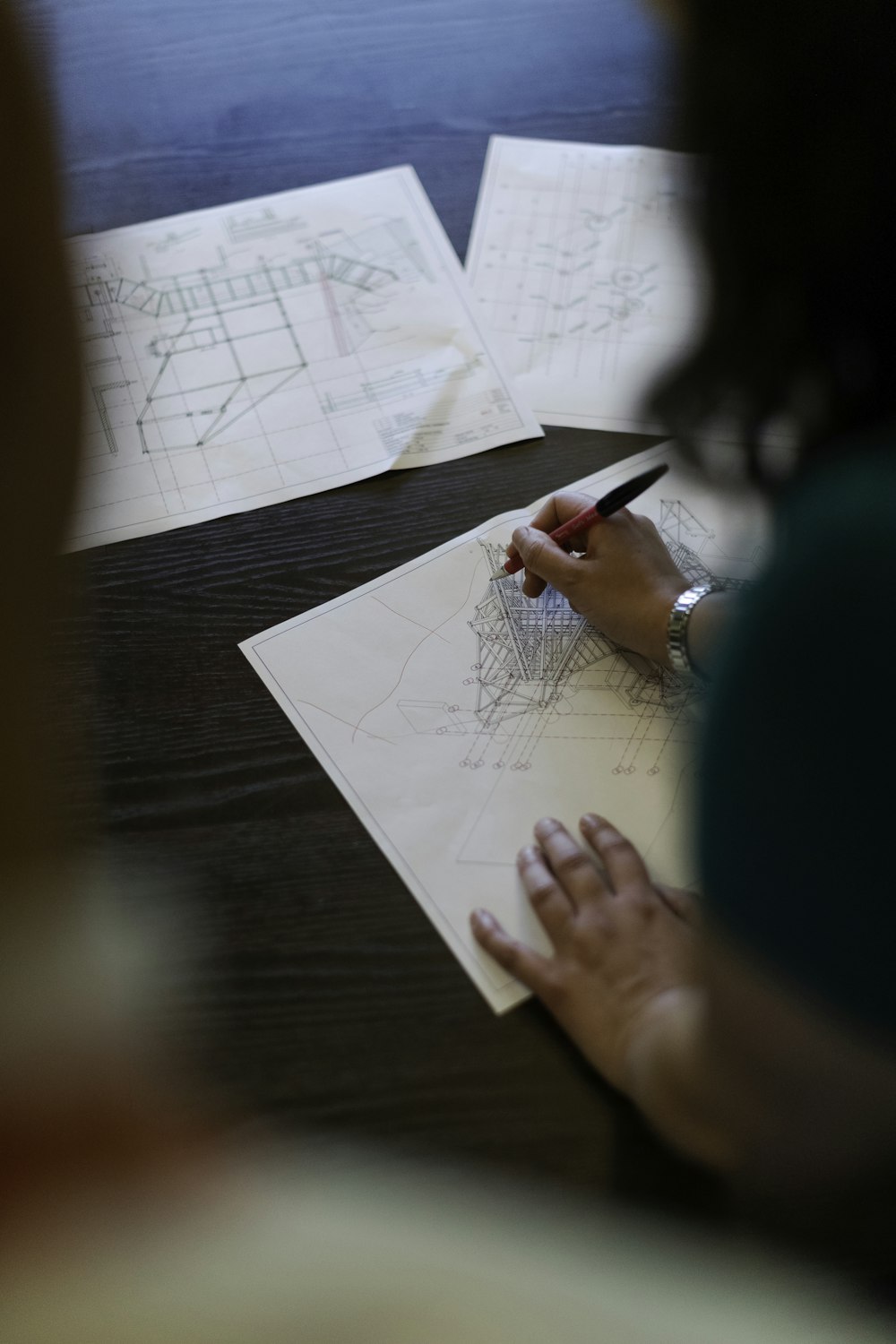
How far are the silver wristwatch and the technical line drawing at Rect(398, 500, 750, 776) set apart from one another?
16 millimetres

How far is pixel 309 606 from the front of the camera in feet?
2.63

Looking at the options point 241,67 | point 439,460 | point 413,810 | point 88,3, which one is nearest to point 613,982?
point 413,810

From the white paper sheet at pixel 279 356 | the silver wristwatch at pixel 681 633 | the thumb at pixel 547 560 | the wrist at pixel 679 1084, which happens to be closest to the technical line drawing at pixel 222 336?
the white paper sheet at pixel 279 356

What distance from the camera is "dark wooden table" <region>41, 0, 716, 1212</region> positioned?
60cm

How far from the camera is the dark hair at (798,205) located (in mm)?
462

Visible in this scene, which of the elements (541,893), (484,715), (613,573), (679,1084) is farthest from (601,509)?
(679,1084)

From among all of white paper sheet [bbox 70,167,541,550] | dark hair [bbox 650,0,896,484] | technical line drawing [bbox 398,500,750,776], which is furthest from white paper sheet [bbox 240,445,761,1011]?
dark hair [bbox 650,0,896,484]

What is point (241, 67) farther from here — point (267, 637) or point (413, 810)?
point (413, 810)

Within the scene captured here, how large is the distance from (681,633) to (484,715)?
0.16 metres

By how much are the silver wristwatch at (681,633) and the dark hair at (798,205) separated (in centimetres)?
23

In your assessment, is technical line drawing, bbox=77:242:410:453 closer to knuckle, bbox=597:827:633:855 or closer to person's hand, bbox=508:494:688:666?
person's hand, bbox=508:494:688:666

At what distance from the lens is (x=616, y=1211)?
574mm

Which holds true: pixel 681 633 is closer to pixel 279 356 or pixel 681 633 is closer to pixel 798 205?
pixel 798 205

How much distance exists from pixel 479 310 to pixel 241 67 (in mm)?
466
